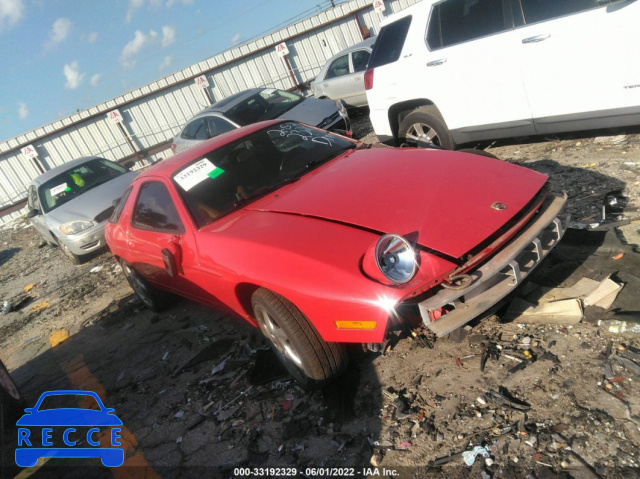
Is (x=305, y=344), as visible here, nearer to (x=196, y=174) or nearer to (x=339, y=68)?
(x=196, y=174)

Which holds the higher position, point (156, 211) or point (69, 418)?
point (156, 211)

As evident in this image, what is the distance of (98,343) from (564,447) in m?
4.75

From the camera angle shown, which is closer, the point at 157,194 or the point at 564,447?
the point at 564,447

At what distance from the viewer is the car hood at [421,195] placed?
2.47m

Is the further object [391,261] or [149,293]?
[149,293]

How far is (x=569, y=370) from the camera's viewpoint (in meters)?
2.38

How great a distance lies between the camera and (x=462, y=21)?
16.1 ft

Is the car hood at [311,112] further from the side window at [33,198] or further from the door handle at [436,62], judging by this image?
the side window at [33,198]

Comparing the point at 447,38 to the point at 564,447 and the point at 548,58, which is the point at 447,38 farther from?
the point at 564,447

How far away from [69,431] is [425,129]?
4.94 m

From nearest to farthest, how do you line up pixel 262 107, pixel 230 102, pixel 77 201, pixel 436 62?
pixel 436 62 < pixel 77 201 < pixel 262 107 < pixel 230 102

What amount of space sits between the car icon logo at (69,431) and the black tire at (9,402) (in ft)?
0.25

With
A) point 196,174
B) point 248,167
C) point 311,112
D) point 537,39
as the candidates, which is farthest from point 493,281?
point 311,112

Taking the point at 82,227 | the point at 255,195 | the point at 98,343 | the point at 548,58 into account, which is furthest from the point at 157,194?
the point at 82,227
